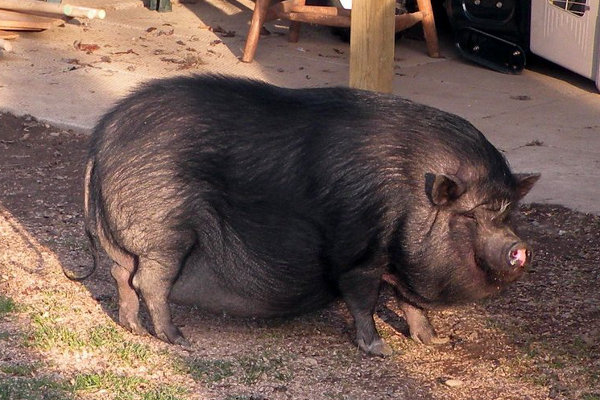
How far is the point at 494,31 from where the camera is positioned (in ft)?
27.9

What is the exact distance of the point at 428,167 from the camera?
13.8 feet

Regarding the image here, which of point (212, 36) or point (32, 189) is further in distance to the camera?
point (212, 36)

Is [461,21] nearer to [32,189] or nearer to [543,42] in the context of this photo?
[543,42]

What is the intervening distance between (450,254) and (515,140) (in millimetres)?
2774

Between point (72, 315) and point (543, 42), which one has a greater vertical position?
point (543, 42)

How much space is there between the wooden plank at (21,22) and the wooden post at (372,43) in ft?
13.3

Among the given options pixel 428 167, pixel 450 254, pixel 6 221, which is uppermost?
pixel 428 167

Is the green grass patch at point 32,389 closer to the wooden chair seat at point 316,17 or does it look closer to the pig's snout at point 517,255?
the pig's snout at point 517,255

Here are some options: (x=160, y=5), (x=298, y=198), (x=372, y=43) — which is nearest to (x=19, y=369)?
(x=298, y=198)

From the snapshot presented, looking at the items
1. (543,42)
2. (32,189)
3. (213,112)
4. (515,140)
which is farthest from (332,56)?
(213,112)

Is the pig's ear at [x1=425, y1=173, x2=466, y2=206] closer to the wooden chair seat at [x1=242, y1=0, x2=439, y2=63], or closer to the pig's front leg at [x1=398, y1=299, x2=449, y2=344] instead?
the pig's front leg at [x1=398, y1=299, x2=449, y2=344]

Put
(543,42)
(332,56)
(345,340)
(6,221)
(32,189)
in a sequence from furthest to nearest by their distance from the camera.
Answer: (332,56), (543,42), (32,189), (6,221), (345,340)

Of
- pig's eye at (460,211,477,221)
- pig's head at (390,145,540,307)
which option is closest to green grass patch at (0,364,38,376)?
pig's head at (390,145,540,307)

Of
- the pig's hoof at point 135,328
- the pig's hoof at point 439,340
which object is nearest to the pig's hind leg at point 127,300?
the pig's hoof at point 135,328
